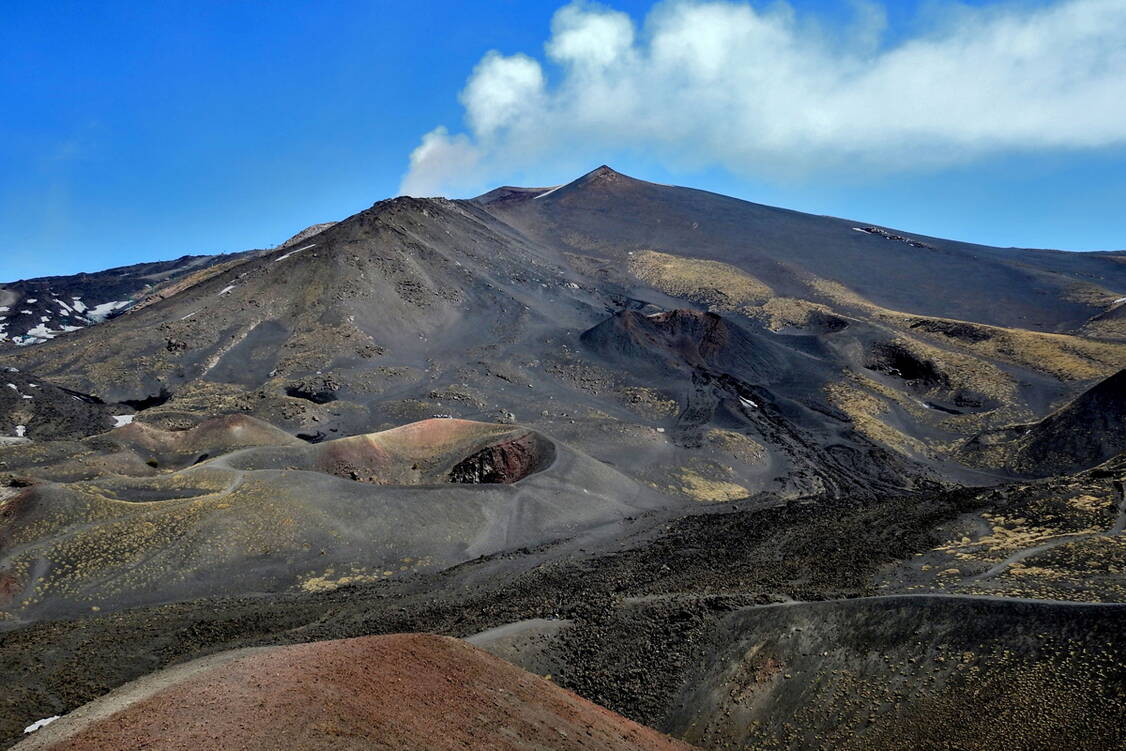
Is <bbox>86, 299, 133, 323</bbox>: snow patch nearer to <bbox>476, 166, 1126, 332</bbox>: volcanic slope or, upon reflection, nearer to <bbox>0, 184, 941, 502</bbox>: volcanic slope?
<bbox>0, 184, 941, 502</bbox>: volcanic slope

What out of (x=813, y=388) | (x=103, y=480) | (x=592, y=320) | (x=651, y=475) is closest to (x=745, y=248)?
(x=592, y=320)

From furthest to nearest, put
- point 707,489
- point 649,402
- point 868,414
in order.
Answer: point 868,414, point 649,402, point 707,489

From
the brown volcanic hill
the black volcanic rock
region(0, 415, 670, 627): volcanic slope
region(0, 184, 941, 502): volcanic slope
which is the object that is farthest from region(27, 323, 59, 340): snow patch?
the black volcanic rock

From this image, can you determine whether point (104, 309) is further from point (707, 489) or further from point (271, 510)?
point (707, 489)

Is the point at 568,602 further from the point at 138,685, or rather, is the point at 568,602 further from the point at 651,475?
the point at 651,475

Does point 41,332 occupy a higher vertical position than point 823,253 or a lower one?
lower

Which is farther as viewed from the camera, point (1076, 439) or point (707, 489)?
point (1076, 439)

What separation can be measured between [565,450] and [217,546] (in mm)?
21073

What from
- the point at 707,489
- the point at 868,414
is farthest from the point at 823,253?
the point at 707,489

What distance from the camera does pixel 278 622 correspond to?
25.0m

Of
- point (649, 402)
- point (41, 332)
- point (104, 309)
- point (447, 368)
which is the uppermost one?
point (104, 309)

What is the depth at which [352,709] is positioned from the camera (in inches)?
484

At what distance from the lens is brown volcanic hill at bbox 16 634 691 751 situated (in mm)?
11258

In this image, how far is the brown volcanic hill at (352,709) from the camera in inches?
443
